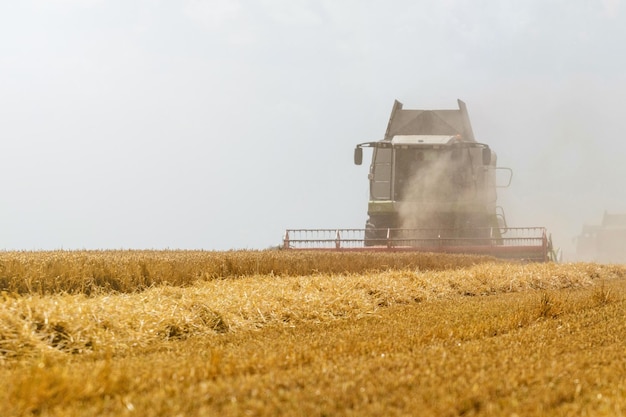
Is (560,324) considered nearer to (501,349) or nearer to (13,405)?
(501,349)

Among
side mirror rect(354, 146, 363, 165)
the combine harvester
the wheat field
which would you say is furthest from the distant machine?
the wheat field

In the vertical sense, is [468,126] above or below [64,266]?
above

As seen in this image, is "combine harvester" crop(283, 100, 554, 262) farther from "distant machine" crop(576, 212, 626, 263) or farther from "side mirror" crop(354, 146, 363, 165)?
"distant machine" crop(576, 212, 626, 263)

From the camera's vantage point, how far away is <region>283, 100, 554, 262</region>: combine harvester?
832 inches

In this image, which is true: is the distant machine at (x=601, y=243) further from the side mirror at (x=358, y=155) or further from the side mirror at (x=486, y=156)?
the side mirror at (x=358, y=155)

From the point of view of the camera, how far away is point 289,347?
Result: 252 inches

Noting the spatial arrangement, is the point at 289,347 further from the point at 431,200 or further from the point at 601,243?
the point at 601,243

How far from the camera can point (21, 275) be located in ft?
34.2

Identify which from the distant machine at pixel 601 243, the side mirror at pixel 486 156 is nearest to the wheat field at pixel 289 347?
the side mirror at pixel 486 156

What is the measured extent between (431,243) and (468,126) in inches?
156

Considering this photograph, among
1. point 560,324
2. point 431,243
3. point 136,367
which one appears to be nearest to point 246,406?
point 136,367

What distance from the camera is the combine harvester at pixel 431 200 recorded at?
69.3 ft

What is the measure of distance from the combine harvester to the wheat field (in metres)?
8.52

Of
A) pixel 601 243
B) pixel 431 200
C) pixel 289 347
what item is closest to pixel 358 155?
pixel 431 200
